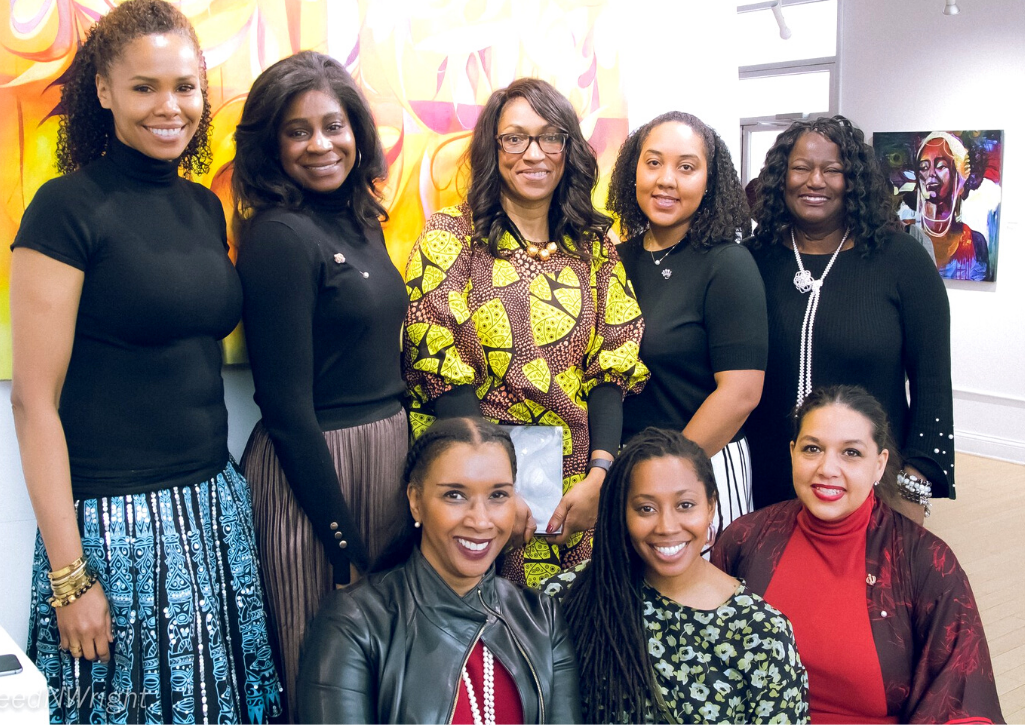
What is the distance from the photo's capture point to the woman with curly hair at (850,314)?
258cm

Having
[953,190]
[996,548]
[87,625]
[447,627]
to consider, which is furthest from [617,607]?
[953,190]

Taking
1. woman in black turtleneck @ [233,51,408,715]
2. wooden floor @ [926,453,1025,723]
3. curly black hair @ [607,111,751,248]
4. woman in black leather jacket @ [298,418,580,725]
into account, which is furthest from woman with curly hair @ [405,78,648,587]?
wooden floor @ [926,453,1025,723]

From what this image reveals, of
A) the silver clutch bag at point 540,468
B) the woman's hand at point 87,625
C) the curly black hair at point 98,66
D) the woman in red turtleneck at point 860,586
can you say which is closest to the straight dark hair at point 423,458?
the silver clutch bag at point 540,468

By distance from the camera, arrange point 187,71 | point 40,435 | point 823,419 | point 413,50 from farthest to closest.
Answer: point 413,50 < point 823,419 < point 187,71 < point 40,435

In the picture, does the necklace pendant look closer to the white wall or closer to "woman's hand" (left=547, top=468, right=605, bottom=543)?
"woman's hand" (left=547, top=468, right=605, bottom=543)

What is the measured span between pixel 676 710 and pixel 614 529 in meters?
0.34

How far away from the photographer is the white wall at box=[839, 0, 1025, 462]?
6.07 meters

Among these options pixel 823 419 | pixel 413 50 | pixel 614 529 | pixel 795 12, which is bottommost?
pixel 614 529

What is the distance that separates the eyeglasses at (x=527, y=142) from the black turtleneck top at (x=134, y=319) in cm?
74

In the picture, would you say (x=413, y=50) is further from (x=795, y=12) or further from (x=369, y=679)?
(x=795, y=12)

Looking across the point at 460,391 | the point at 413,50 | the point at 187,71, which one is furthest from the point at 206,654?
the point at 413,50

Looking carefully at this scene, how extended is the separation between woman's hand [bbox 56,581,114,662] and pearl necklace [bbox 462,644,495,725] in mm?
630

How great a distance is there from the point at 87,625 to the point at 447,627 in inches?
24.3

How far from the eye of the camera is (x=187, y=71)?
1.82 m
